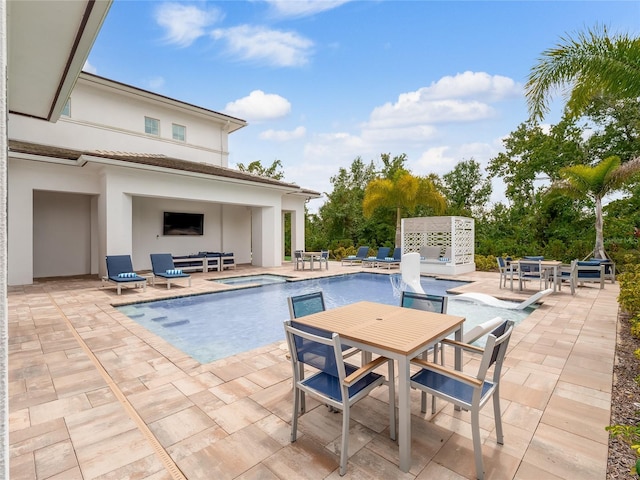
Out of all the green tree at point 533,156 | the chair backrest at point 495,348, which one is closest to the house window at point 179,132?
the chair backrest at point 495,348

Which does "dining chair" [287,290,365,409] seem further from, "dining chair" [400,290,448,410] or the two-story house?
the two-story house

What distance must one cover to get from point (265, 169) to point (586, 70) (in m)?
26.0

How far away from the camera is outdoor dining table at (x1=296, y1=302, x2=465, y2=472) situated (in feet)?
8.05

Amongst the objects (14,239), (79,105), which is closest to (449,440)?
(14,239)

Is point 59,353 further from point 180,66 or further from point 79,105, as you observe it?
point 180,66

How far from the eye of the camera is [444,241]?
1689 centimetres

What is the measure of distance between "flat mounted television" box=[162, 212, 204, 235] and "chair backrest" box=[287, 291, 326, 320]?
13702mm

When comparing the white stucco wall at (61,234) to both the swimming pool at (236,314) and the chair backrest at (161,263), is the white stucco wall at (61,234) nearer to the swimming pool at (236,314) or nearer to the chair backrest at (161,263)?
the chair backrest at (161,263)

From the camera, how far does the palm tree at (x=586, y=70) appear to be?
608 centimetres

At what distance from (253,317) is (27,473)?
575 cm

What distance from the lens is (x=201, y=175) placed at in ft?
43.1

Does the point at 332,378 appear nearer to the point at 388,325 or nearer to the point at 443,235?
the point at 388,325

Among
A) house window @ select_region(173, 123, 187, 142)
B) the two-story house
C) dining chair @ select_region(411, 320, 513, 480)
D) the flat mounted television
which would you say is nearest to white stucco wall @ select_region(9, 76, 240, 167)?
the two-story house

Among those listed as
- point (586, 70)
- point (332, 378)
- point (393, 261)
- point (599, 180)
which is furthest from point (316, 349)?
point (599, 180)
